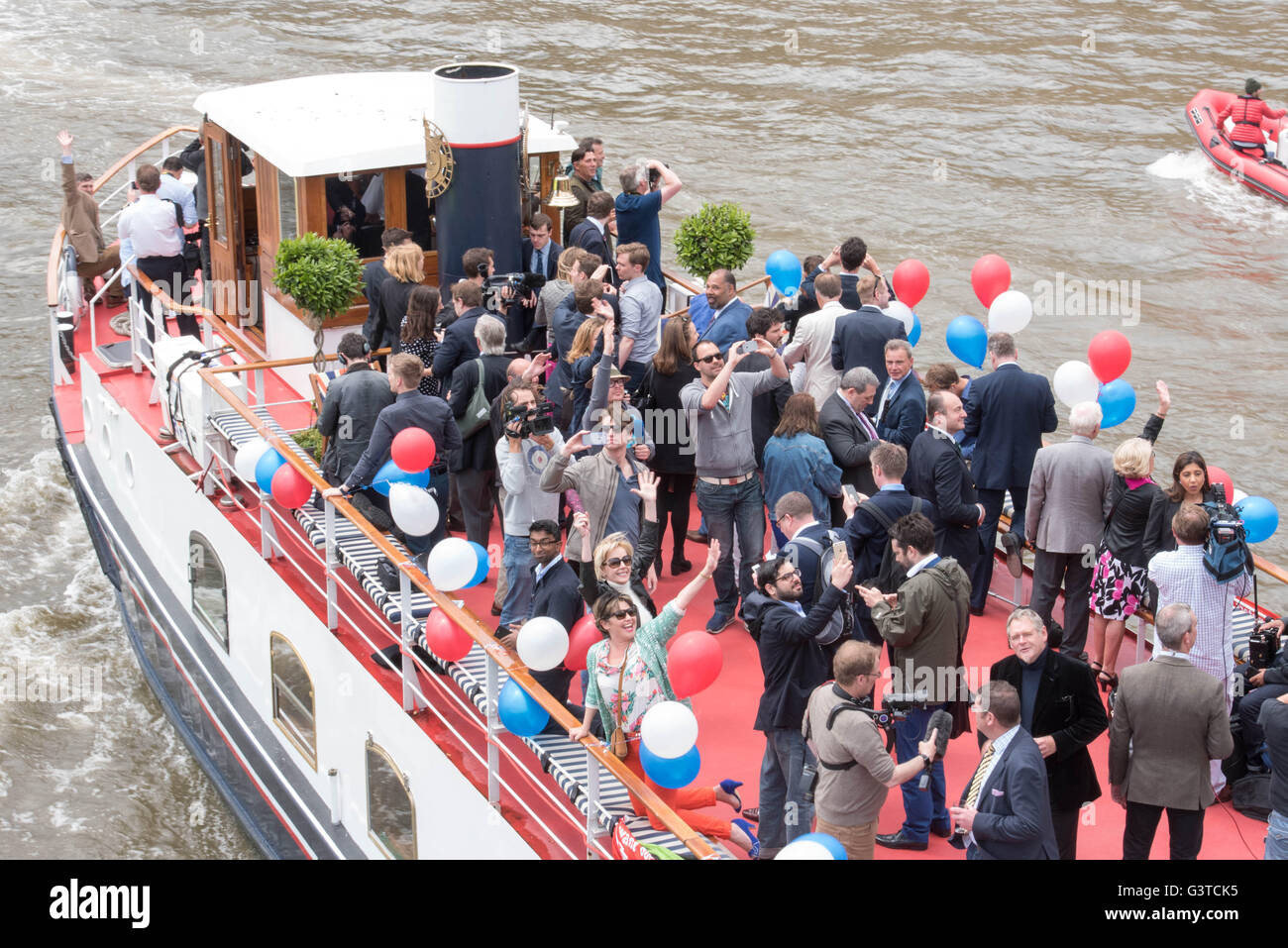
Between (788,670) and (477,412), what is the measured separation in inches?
114

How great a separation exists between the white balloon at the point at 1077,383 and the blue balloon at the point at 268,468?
186 inches

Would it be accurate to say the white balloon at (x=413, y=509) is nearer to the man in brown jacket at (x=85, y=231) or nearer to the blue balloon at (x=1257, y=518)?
the blue balloon at (x=1257, y=518)

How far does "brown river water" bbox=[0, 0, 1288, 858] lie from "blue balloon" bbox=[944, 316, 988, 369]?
20.8 feet

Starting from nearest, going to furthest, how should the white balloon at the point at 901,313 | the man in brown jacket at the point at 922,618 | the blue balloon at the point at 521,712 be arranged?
the man in brown jacket at the point at 922,618 < the blue balloon at the point at 521,712 < the white balloon at the point at 901,313

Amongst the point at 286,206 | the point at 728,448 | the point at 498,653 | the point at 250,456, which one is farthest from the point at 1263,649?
the point at 286,206

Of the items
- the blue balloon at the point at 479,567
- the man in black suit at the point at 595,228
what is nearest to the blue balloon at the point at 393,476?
the blue balloon at the point at 479,567

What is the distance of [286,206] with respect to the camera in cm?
1094

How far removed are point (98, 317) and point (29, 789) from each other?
410 cm

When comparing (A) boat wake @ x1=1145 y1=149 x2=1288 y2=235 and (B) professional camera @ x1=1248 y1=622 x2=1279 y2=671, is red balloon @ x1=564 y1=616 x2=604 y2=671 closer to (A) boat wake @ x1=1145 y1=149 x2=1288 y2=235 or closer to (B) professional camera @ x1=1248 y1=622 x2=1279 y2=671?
(B) professional camera @ x1=1248 y1=622 x2=1279 y2=671

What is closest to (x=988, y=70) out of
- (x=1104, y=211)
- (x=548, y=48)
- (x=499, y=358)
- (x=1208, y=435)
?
(x=1104, y=211)

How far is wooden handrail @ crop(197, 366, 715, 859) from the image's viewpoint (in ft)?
20.2

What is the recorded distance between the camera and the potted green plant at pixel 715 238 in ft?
34.6

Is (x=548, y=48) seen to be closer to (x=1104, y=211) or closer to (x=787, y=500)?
(x=1104, y=211)

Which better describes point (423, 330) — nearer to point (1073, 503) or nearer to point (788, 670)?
point (788, 670)
